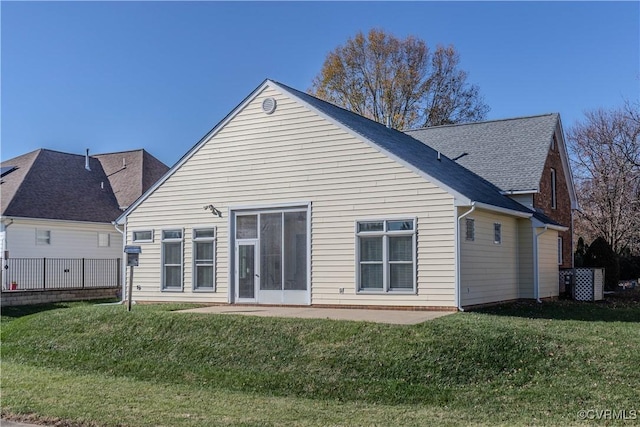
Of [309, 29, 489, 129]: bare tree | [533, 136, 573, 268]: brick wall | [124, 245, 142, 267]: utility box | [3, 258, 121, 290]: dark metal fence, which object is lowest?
[3, 258, 121, 290]: dark metal fence

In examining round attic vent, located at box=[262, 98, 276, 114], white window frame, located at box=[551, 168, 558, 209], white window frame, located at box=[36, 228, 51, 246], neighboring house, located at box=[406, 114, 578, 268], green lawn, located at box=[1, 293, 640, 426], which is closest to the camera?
green lawn, located at box=[1, 293, 640, 426]

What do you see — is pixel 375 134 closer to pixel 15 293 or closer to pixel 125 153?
pixel 15 293

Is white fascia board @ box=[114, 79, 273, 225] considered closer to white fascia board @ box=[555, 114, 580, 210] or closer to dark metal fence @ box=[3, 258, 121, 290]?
dark metal fence @ box=[3, 258, 121, 290]

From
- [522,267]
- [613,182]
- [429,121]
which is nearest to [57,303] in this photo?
[522,267]

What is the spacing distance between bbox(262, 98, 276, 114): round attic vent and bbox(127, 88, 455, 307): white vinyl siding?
0.14m

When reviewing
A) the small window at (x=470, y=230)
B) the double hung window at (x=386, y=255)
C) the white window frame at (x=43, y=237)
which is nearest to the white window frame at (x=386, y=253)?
the double hung window at (x=386, y=255)

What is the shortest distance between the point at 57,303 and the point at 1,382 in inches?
435

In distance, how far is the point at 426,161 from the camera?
18.3 meters

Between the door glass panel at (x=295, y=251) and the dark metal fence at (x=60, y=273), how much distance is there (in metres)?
10.4

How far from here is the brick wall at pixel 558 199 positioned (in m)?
22.1

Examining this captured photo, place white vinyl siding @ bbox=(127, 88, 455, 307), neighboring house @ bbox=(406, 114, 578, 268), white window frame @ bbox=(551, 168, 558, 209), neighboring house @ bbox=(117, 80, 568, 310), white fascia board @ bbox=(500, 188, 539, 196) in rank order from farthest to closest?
white window frame @ bbox=(551, 168, 558, 209), neighboring house @ bbox=(406, 114, 578, 268), white fascia board @ bbox=(500, 188, 539, 196), neighboring house @ bbox=(117, 80, 568, 310), white vinyl siding @ bbox=(127, 88, 455, 307)

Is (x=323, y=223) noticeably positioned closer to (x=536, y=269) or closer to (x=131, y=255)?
(x=131, y=255)

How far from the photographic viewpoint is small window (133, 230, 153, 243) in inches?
794

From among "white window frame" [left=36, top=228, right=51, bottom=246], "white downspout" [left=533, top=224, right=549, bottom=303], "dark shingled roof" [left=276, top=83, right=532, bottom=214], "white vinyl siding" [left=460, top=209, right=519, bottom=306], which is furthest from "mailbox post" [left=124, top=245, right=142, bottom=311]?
"white downspout" [left=533, top=224, right=549, bottom=303]
